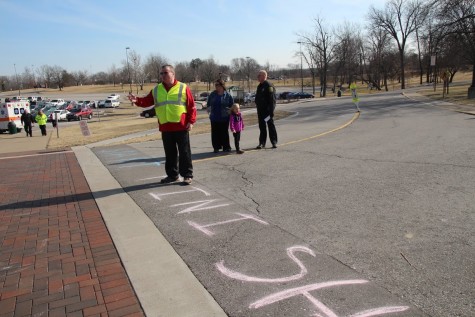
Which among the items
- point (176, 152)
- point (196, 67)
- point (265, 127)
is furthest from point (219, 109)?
point (196, 67)

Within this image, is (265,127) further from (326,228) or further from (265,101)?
(326,228)

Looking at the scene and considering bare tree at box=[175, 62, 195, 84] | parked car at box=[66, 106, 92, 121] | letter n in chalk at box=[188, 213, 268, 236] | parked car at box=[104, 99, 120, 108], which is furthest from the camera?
bare tree at box=[175, 62, 195, 84]

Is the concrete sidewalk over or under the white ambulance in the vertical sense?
under

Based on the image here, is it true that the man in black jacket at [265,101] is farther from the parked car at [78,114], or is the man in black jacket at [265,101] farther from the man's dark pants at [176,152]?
the parked car at [78,114]

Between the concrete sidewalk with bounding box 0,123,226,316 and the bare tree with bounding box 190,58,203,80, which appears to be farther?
the bare tree with bounding box 190,58,203,80

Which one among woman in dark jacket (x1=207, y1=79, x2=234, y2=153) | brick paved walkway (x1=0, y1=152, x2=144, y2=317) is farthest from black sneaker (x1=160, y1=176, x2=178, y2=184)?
woman in dark jacket (x1=207, y1=79, x2=234, y2=153)

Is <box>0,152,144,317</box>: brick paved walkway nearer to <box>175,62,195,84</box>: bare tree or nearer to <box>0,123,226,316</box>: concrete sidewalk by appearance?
<box>0,123,226,316</box>: concrete sidewalk

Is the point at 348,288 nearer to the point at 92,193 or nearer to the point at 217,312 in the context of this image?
the point at 217,312

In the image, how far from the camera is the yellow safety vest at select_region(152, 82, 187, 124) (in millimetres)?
6625

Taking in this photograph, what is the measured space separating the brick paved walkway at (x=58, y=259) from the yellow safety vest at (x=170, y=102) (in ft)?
5.74

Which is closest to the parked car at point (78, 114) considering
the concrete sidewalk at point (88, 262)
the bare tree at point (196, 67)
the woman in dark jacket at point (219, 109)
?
the woman in dark jacket at point (219, 109)

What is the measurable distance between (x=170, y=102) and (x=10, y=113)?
27475 millimetres

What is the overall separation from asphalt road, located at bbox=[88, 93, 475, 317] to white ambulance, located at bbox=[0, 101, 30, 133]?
24431mm

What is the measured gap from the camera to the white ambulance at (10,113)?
2925 centimetres
